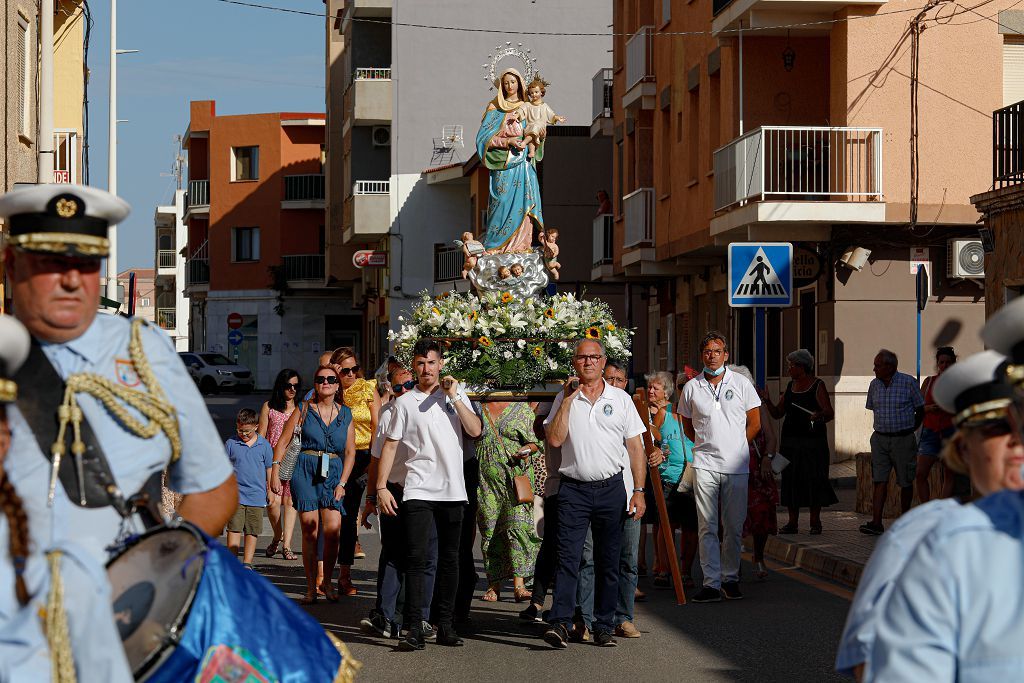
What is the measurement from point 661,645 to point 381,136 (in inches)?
1831

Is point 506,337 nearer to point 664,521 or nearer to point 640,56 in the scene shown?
point 664,521

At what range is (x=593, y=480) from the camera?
34.8ft

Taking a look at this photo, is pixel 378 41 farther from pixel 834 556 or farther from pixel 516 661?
pixel 516 661

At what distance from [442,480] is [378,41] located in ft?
150

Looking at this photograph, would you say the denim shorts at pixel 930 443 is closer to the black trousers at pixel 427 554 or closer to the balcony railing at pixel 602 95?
the black trousers at pixel 427 554

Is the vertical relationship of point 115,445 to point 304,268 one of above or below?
below

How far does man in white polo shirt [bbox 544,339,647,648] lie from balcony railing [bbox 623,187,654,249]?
23.2m

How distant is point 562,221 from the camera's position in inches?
1815

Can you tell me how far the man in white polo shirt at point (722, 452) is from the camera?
42.1 feet

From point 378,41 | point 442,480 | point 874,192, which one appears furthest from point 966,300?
point 378,41

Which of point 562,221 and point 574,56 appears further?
point 574,56

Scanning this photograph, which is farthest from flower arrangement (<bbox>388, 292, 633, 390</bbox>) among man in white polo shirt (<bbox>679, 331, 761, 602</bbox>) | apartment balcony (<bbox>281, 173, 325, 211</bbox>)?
apartment balcony (<bbox>281, 173, 325, 211</bbox>)

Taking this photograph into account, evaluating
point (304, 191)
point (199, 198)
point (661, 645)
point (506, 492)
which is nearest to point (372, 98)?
point (304, 191)

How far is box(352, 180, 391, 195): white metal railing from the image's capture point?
5391 cm
